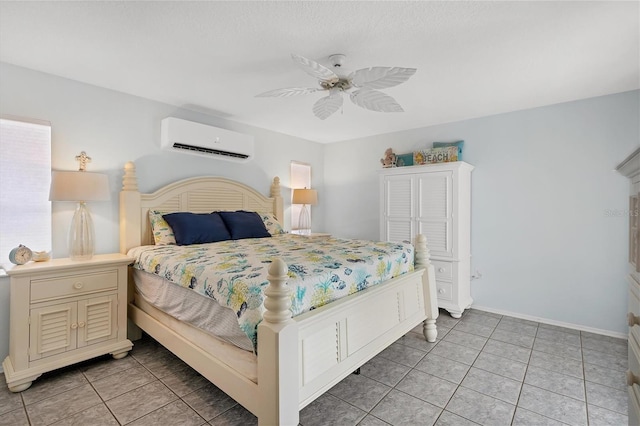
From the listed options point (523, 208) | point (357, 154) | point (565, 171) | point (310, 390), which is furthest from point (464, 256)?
point (310, 390)

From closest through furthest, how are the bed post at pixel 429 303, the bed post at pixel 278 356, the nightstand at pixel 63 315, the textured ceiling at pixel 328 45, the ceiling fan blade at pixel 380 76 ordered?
the bed post at pixel 278 356
the textured ceiling at pixel 328 45
the ceiling fan blade at pixel 380 76
the nightstand at pixel 63 315
the bed post at pixel 429 303

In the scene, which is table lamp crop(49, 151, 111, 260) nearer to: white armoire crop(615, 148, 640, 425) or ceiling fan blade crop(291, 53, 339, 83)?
ceiling fan blade crop(291, 53, 339, 83)

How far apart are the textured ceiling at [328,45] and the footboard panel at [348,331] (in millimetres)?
1685

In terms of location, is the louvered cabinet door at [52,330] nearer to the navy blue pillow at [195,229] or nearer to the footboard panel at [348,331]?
the navy blue pillow at [195,229]

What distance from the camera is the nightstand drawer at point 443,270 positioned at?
11.8 feet

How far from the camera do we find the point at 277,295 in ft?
4.78

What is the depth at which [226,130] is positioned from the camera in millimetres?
3658

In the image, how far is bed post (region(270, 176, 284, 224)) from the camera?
14.4 feet

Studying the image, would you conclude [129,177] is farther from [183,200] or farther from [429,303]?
[429,303]

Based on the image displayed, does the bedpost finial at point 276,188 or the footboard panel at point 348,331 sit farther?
the bedpost finial at point 276,188

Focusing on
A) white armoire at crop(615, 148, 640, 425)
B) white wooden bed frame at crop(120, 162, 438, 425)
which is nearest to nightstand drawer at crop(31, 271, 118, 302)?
white wooden bed frame at crop(120, 162, 438, 425)

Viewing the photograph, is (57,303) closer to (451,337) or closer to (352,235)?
(451,337)

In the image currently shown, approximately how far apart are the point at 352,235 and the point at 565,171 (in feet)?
9.24

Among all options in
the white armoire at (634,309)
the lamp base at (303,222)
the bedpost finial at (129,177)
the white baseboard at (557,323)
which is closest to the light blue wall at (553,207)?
the white baseboard at (557,323)
